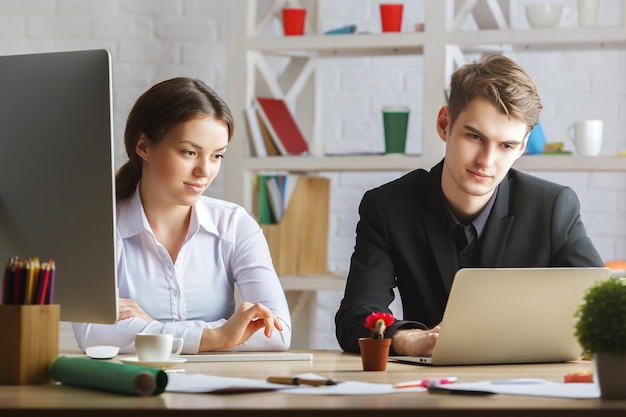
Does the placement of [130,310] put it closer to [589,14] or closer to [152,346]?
[152,346]

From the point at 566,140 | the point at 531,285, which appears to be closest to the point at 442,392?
the point at 531,285

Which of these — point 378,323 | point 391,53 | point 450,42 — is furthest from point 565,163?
point 378,323

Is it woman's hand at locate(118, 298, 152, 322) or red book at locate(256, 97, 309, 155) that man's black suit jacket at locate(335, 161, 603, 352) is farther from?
red book at locate(256, 97, 309, 155)

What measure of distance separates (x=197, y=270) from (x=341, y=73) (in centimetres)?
167

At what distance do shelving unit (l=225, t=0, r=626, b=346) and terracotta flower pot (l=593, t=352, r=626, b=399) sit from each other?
198 centimetres

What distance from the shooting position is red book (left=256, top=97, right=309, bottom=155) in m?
3.23

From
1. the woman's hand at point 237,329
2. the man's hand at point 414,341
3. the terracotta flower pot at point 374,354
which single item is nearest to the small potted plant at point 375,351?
the terracotta flower pot at point 374,354

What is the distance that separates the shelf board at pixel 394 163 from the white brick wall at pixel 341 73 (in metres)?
0.38

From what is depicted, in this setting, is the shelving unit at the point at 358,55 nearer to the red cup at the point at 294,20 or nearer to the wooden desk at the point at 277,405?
the red cup at the point at 294,20

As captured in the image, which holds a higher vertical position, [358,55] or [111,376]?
[358,55]

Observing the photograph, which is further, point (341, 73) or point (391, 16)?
point (341, 73)

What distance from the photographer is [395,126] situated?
3139mm

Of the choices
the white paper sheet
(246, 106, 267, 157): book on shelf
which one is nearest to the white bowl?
(246, 106, 267, 157): book on shelf

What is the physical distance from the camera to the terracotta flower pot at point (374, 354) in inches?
58.2
